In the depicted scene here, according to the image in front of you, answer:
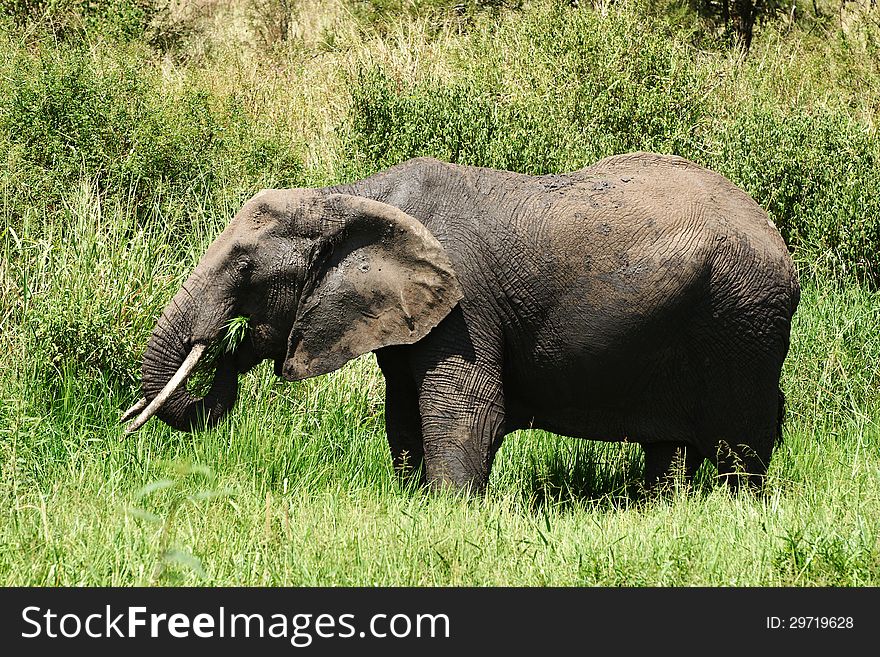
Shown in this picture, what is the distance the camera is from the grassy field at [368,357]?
190 inches

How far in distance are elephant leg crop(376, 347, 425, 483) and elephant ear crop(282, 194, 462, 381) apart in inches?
20.5

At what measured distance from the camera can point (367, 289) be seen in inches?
232

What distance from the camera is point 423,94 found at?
1071 cm

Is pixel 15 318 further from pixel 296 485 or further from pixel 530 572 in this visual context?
pixel 530 572

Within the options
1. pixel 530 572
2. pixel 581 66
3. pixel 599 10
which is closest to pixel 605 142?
pixel 581 66

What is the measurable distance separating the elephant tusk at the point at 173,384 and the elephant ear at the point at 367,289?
17.7 inches

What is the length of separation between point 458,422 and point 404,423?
74cm

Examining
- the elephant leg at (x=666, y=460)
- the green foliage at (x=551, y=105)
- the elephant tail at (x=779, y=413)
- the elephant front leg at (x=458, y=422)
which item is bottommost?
the elephant leg at (x=666, y=460)

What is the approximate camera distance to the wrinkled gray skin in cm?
578

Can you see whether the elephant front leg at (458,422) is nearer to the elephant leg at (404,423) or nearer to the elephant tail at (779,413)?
the elephant leg at (404,423)

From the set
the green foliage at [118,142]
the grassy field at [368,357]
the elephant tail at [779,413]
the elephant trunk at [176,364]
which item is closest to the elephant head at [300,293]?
the elephant trunk at [176,364]

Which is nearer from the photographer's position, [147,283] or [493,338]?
[493,338]

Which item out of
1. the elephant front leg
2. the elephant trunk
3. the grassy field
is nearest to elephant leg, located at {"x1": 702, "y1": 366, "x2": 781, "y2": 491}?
the grassy field
